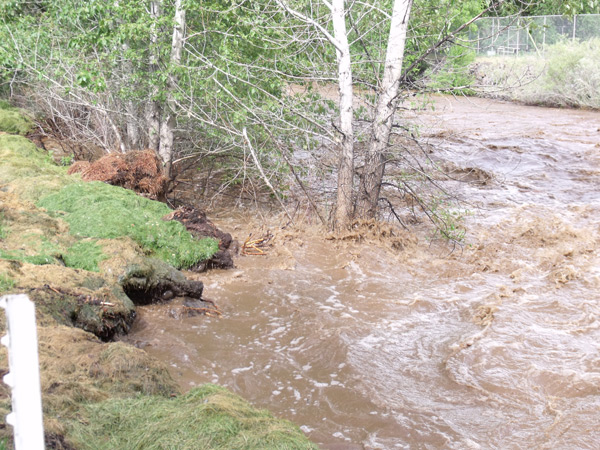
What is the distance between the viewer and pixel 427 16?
9.08 m

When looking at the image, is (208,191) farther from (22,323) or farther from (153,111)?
(22,323)

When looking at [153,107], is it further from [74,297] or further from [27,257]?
[74,297]

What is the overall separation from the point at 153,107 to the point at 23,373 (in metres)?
9.19

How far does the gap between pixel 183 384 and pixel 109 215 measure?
11.0ft

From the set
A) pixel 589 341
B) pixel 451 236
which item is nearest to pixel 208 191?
pixel 451 236

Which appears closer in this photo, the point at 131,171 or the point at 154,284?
the point at 154,284

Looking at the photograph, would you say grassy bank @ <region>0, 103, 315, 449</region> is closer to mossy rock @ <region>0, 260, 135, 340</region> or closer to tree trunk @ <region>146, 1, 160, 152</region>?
mossy rock @ <region>0, 260, 135, 340</region>

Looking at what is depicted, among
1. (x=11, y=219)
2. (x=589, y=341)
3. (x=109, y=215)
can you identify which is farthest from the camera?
(x=109, y=215)

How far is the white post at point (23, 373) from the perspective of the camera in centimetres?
168

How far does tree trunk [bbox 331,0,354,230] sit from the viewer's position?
28.6 ft

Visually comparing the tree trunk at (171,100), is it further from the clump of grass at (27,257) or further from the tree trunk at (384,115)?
the clump of grass at (27,257)

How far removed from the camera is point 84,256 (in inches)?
263

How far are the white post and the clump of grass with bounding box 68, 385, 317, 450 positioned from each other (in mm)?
1450

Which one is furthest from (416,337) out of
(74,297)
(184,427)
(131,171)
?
(131,171)
